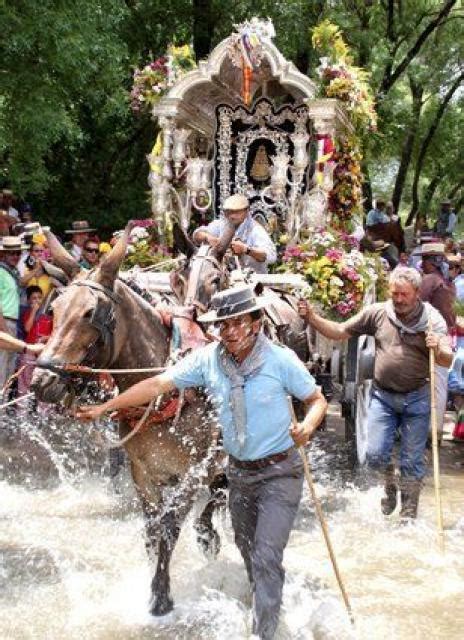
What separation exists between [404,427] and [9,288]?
512 centimetres

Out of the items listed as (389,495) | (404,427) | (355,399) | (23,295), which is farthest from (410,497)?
(23,295)

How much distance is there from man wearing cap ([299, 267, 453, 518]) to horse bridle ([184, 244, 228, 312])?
103cm

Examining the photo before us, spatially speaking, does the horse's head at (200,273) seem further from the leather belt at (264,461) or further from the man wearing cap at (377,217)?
the man wearing cap at (377,217)

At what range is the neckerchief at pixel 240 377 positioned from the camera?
15.9 ft

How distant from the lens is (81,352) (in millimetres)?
5102

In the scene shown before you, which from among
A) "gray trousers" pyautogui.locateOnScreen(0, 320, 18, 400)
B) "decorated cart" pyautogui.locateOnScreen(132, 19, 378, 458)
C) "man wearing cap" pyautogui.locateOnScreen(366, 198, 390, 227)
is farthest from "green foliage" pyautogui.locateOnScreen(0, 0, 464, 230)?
"gray trousers" pyautogui.locateOnScreen(0, 320, 18, 400)

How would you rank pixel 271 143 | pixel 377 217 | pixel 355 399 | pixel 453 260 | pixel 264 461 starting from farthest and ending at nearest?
pixel 377 217 < pixel 271 143 < pixel 453 260 < pixel 355 399 < pixel 264 461

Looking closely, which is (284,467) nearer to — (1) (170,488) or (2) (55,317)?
(1) (170,488)

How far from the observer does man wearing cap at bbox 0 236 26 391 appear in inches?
426

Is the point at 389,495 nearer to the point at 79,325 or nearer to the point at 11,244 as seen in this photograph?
the point at 79,325

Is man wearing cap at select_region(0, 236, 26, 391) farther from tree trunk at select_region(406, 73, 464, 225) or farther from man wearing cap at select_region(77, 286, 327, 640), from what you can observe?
tree trunk at select_region(406, 73, 464, 225)

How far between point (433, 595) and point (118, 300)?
2.88 metres

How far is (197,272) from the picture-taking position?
666 centimetres

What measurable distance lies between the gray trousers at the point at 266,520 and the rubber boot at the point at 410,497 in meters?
2.77
